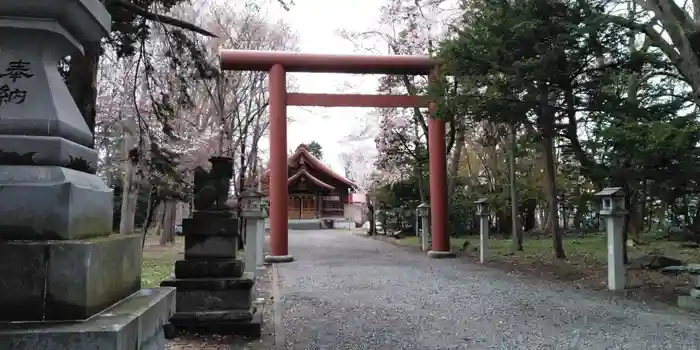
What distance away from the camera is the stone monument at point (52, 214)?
1624 millimetres

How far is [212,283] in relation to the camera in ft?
18.2

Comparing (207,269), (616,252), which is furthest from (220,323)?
(616,252)

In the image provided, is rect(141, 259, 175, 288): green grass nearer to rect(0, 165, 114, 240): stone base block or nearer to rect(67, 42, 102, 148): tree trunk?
rect(67, 42, 102, 148): tree trunk

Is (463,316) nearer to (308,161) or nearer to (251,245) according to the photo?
(251,245)

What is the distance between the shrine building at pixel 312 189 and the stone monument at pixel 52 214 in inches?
1346

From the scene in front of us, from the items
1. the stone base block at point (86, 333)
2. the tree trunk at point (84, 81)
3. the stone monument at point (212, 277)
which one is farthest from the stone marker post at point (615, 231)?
the stone base block at point (86, 333)

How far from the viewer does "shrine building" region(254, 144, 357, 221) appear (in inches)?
1448

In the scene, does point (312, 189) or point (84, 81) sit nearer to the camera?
point (84, 81)

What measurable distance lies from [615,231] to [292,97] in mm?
8158

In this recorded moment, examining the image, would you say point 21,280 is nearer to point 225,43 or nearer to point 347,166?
point 225,43

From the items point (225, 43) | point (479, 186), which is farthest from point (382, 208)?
point (225, 43)

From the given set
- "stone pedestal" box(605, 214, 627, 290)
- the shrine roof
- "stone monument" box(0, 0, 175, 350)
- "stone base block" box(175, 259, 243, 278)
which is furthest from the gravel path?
the shrine roof

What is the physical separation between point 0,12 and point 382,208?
24.1 m

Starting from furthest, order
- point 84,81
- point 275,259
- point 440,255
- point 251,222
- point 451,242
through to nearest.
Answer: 1. point 451,242
2. point 440,255
3. point 275,259
4. point 251,222
5. point 84,81
